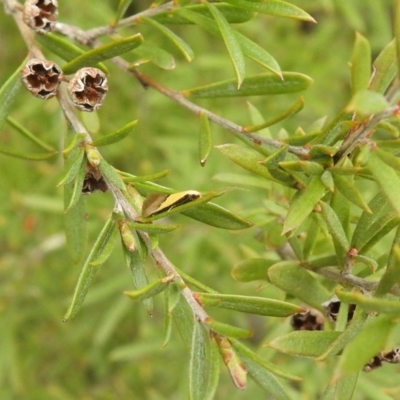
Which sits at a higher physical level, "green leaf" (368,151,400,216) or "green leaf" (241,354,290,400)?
"green leaf" (368,151,400,216)

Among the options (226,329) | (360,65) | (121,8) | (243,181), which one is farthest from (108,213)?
(360,65)

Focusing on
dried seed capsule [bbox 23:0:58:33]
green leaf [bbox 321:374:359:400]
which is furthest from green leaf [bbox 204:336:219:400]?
dried seed capsule [bbox 23:0:58:33]

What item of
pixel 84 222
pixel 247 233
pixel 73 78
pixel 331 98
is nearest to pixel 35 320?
pixel 247 233

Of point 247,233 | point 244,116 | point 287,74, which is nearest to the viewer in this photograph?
point 287,74

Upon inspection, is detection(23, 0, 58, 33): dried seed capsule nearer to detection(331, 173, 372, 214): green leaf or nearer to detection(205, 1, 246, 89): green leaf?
detection(205, 1, 246, 89): green leaf

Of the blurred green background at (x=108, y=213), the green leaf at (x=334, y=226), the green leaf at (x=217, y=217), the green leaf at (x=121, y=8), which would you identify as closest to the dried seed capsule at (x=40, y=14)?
the green leaf at (x=121, y=8)

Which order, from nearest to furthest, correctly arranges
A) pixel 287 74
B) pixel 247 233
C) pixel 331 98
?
pixel 287 74 < pixel 247 233 < pixel 331 98

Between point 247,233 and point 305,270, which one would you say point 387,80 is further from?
point 247,233
